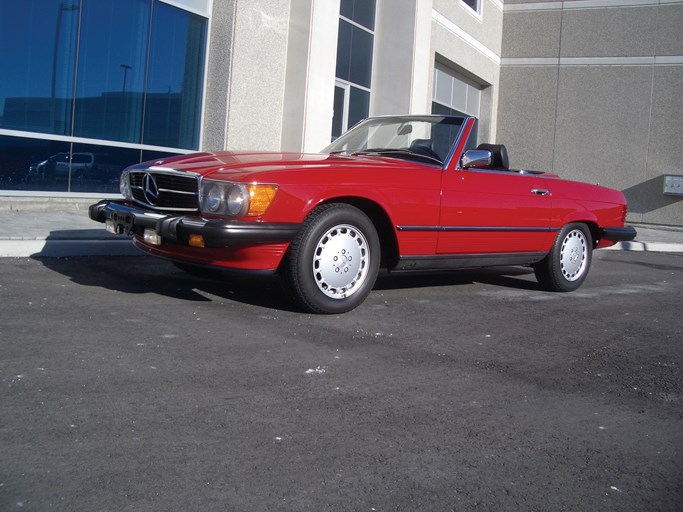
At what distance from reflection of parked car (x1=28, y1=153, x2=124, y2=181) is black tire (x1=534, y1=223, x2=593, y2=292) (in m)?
6.27

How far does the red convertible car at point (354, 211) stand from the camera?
5.30 m

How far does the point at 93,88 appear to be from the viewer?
10977mm

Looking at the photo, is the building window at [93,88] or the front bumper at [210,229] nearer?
the front bumper at [210,229]

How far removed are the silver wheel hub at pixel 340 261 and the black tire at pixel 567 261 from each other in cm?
244

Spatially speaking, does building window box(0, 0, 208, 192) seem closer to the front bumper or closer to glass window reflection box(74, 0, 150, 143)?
glass window reflection box(74, 0, 150, 143)

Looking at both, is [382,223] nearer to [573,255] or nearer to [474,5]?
[573,255]

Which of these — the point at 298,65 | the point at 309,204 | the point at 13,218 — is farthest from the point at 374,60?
the point at 309,204

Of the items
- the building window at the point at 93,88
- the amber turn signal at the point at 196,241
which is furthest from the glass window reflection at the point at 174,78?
the amber turn signal at the point at 196,241

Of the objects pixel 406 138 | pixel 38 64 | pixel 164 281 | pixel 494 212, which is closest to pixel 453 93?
pixel 38 64

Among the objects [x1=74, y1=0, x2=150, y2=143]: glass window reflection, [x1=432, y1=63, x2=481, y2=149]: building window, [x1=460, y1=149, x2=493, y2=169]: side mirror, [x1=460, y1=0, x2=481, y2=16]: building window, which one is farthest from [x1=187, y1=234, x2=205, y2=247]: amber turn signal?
[x1=460, y1=0, x2=481, y2=16]: building window

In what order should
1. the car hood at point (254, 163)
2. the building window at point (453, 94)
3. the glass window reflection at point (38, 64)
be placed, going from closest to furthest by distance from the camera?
the car hood at point (254, 163)
the glass window reflection at point (38, 64)
the building window at point (453, 94)

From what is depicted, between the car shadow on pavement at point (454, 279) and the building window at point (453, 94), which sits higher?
the building window at point (453, 94)

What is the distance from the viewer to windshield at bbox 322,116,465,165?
6621 millimetres

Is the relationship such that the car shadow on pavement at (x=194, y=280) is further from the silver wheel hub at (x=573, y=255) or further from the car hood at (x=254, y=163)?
the car hood at (x=254, y=163)
